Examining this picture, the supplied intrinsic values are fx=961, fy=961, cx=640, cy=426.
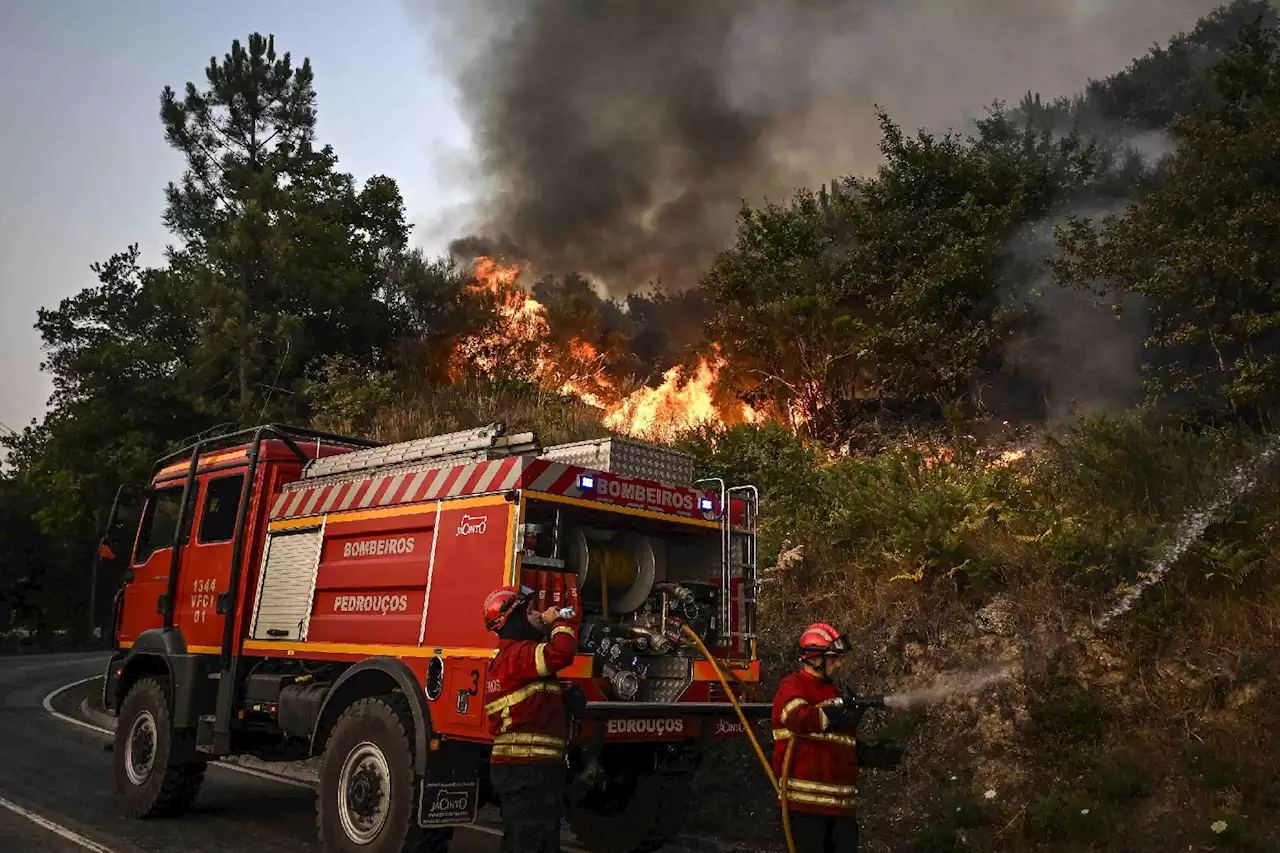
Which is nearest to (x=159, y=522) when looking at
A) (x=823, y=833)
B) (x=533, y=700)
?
(x=533, y=700)

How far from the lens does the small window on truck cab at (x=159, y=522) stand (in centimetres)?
891

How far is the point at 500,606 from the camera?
16.9 feet

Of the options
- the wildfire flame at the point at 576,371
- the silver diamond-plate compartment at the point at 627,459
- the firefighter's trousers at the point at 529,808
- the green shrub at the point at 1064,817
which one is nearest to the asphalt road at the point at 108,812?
the firefighter's trousers at the point at 529,808

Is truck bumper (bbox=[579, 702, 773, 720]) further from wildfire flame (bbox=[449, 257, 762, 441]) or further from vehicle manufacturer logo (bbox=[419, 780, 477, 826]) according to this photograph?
wildfire flame (bbox=[449, 257, 762, 441])

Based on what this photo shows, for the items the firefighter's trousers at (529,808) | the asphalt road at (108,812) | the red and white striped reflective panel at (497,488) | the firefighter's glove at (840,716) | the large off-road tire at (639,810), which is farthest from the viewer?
the asphalt road at (108,812)

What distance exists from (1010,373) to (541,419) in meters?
8.52

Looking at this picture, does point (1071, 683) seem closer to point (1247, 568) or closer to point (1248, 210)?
point (1247, 568)

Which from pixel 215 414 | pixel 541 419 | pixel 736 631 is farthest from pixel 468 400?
pixel 736 631

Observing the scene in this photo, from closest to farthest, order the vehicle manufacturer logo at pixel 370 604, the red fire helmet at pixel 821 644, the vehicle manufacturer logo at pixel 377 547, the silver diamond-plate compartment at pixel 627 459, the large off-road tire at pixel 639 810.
A: the red fire helmet at pixel 821 644
the vehicle manufacturer logo at pixel 370 604
the vehicle manufacturer logo at pixel 377 547
the silver diamond-plate compartment at pixel 627 459
the large off-road tire at pixel 639 810

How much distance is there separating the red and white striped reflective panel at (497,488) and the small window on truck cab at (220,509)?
0.89 metres

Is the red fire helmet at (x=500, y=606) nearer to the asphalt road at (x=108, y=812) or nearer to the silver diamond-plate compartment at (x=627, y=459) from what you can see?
the silver diamond-plate compartment at (x=627, y=459)

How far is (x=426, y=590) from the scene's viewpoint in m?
6.01

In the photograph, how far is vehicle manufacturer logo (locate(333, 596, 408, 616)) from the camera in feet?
20.4

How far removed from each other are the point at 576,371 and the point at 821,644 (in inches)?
724
